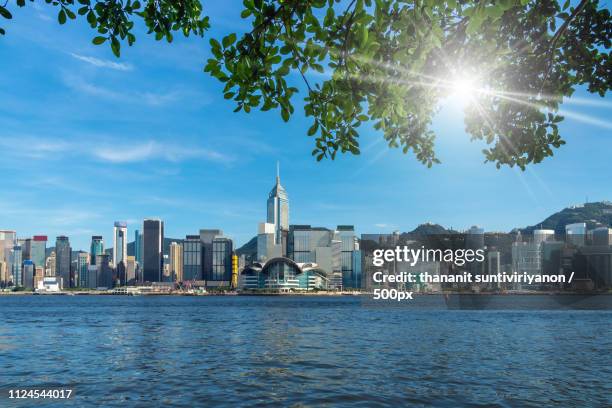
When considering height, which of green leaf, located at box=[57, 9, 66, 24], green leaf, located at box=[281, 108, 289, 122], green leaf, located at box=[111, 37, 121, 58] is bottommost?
green leaf, located at box=[281, 108, 289, 122]

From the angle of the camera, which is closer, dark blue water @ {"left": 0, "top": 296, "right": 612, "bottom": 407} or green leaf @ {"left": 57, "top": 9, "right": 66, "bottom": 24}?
green leaf @ {"left": 57, "top": 9, "right": 66, "bottom": 24}

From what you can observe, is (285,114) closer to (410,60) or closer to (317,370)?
(410,60)

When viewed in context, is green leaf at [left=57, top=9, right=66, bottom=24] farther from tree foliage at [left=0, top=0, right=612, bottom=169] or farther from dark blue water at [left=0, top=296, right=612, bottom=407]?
dark blue water at [left=0, top=296, right=612, bottom=407]

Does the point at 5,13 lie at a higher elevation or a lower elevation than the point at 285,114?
higher

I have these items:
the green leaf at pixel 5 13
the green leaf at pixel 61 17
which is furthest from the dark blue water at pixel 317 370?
the green leaf at pixel 5 13

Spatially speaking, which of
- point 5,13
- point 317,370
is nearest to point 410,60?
point 5,13

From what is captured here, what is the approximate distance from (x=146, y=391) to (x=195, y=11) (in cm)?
1631

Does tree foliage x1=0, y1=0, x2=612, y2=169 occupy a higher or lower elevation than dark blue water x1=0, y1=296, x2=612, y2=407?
higher

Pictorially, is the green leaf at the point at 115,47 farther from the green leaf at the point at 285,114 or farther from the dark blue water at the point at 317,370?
the dark blue water at the point at 317,370

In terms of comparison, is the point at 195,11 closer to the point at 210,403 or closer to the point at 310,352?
the point at 210,403

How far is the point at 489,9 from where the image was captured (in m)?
5.33

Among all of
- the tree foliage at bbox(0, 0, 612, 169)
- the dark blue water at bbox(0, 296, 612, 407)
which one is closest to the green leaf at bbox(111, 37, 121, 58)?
the tree foliage at bbox(0, 0, 612, 169)

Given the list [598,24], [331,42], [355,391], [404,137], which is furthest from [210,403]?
[598,24]

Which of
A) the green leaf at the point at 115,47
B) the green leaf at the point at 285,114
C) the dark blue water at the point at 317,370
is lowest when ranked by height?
the dark blue water at the point at 317,370
